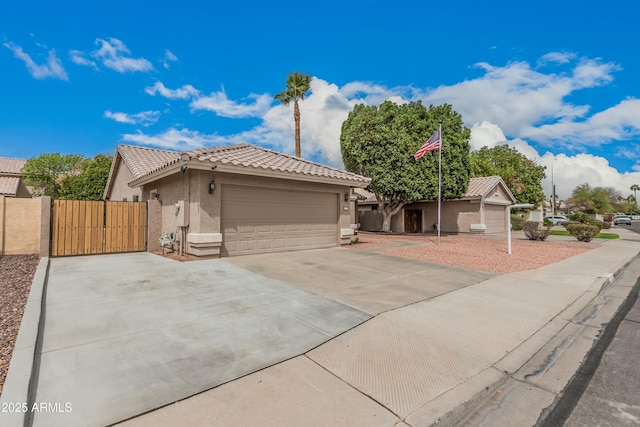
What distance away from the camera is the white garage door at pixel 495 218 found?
81.8 ft

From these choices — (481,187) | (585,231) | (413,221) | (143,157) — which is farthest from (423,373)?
(413,221)

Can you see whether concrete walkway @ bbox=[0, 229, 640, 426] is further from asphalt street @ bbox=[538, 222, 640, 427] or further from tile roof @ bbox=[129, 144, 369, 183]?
tile roof @ bbox=[129, 144, 369, 183]

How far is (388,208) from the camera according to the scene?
80.2ft

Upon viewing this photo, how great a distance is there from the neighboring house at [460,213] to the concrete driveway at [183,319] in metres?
17.1

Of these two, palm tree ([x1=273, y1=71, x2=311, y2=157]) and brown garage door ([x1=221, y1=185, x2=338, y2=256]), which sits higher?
palm tree ([x1=273, y1=71, x2=311, y2=157])

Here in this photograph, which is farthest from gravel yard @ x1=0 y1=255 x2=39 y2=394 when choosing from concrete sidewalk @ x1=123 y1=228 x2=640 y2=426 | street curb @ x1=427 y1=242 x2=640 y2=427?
street curb @ x1=427 y1=242 x2=640 y2=427

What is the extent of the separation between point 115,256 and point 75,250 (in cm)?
133

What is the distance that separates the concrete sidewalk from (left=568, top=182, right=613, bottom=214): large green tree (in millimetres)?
80028

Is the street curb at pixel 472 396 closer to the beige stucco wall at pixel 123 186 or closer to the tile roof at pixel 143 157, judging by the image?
the tile roof at pixel 143 157

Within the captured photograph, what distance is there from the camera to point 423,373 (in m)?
3.27

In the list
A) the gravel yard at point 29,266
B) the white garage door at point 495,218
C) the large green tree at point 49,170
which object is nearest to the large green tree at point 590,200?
the white garage door at point 495,218

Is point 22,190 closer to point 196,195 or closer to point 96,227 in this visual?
point 96,227

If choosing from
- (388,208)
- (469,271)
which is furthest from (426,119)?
(469,271)

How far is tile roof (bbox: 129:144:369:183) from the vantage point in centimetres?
998
